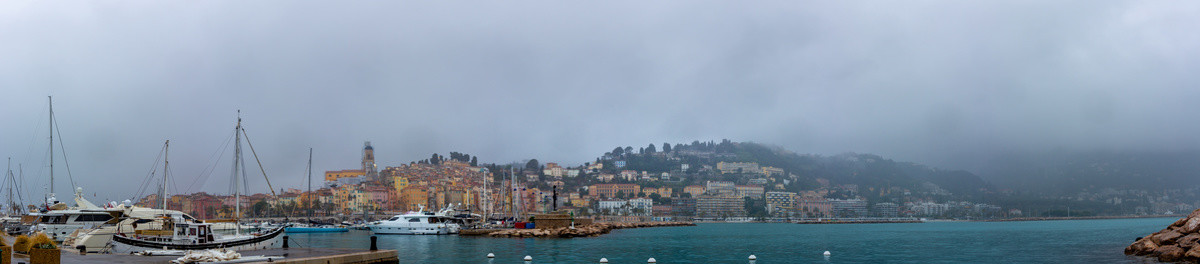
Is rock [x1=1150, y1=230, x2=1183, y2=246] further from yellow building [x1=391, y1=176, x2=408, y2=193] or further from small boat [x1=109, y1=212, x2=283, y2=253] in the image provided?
yellow building [x1=391, y1=176, x2=408, y2=193]

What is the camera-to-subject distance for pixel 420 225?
260ft

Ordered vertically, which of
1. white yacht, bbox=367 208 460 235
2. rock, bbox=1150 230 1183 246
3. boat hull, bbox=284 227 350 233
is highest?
rock, bbox=1150 230 1183 246

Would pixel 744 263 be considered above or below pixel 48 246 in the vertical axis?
below

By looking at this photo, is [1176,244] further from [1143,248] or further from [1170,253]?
[1143,248]

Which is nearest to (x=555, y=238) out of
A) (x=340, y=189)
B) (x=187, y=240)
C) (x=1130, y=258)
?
(x=187, y=240)

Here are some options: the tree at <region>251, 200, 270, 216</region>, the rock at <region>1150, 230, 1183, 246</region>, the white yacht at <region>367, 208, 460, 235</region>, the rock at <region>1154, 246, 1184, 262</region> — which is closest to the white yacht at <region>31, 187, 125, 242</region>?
the white yacht at <region>367, 208, 460, 235</region>

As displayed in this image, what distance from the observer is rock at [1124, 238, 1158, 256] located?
33.8 meters

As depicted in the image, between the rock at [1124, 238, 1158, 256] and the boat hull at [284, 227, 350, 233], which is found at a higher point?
the rock at [1124, 238, 1158, 256]

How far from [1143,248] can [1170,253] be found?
12.1ft

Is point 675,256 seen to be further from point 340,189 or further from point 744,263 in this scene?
point 340,189

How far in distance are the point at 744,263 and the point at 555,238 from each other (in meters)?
26.7

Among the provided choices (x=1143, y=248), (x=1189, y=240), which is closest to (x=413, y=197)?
(x=1143, y=248)

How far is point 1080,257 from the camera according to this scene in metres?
38.1

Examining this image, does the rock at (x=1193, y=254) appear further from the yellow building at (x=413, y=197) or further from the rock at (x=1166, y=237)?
the yellow building at (x=413, y=197)
